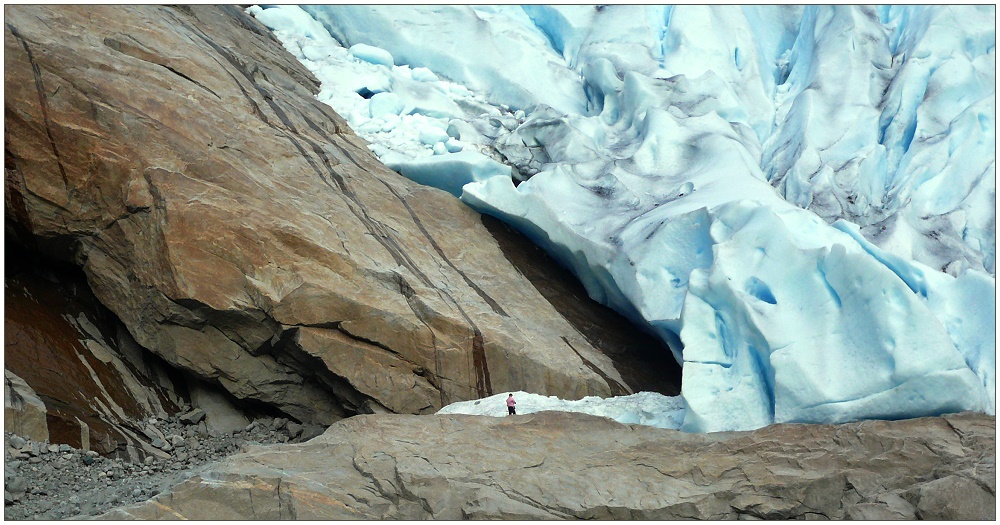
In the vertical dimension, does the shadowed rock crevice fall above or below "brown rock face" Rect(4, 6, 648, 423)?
below

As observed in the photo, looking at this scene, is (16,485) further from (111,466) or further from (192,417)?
(192,417)

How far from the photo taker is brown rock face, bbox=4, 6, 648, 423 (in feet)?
23.9

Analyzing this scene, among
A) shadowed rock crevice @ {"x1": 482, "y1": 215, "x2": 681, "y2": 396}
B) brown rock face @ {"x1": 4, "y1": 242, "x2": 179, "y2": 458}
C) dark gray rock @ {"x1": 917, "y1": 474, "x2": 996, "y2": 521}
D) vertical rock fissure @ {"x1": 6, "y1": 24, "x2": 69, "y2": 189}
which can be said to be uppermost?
vertical rock fissure @ {"x1": 6, "y1": 24, "x2": 69, "y2": 189}

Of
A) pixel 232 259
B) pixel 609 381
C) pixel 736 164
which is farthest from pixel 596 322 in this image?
pixel 232 259

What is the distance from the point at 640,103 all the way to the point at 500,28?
2955 mm

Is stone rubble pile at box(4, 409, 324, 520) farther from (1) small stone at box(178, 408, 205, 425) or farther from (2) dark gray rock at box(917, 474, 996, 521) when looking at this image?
(2) dark gray rock at box(917, 474, 996, 521)

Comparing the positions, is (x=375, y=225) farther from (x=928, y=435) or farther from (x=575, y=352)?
(x=928, y=435)

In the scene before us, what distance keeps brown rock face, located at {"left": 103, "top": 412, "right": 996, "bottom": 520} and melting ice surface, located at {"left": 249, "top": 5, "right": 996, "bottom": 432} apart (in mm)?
540

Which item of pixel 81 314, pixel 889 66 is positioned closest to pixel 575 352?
pixel 81 314

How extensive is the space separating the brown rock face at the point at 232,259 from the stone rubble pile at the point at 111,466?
0.38 m

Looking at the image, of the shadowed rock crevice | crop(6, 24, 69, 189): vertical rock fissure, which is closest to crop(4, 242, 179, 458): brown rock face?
crop(6, 24, 69, 189): vertical rock fissure

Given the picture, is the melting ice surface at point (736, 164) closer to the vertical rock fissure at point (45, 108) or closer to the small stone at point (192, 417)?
the small stone at point (192, 417)

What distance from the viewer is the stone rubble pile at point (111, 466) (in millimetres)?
5441

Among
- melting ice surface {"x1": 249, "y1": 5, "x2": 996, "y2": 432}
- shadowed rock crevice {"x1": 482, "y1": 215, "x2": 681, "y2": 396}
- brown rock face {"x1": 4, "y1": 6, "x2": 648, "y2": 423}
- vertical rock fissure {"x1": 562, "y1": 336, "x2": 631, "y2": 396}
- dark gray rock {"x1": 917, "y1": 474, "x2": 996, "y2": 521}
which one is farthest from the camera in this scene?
shadowed rock crevice {"x1": 482, "y1": 215, "x2": 681, "y2": 396}
